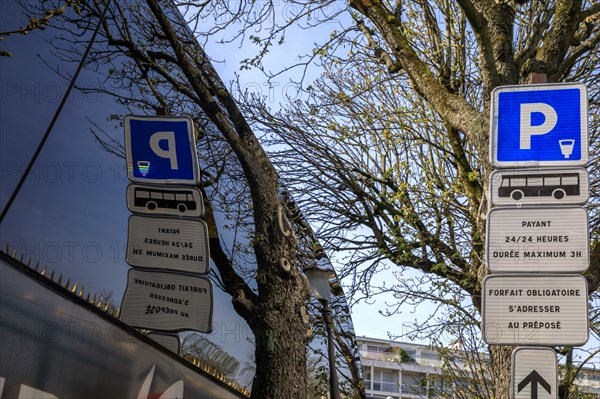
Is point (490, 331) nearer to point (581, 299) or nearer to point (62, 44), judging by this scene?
point (581, 299)

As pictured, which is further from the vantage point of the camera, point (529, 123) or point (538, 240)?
point (529, 123)

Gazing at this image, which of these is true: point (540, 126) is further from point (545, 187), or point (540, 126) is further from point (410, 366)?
point (410, 366)

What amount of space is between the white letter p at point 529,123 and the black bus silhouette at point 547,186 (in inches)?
7.3

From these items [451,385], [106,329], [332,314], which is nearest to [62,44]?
[106,329]

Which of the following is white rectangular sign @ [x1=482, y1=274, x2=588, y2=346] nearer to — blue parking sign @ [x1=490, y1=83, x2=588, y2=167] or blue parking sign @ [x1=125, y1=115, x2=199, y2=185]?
blue parking sign @ [x1=490, y1=83, x2=588, y2=167]

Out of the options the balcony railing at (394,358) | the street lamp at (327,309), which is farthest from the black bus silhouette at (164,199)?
the balcony railing at (394,358)

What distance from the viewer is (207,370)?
212 centimetres

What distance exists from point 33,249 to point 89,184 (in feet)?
0.96

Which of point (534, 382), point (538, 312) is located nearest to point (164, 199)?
point (538, 312)

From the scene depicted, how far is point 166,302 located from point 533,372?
7.66ft

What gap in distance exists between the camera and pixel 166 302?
1925mm

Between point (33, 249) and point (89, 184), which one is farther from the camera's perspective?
point (89, 184)

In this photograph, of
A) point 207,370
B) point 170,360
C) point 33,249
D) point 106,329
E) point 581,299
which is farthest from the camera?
point 581,299

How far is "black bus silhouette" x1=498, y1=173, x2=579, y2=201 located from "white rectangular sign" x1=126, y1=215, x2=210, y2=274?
2.14 metres
